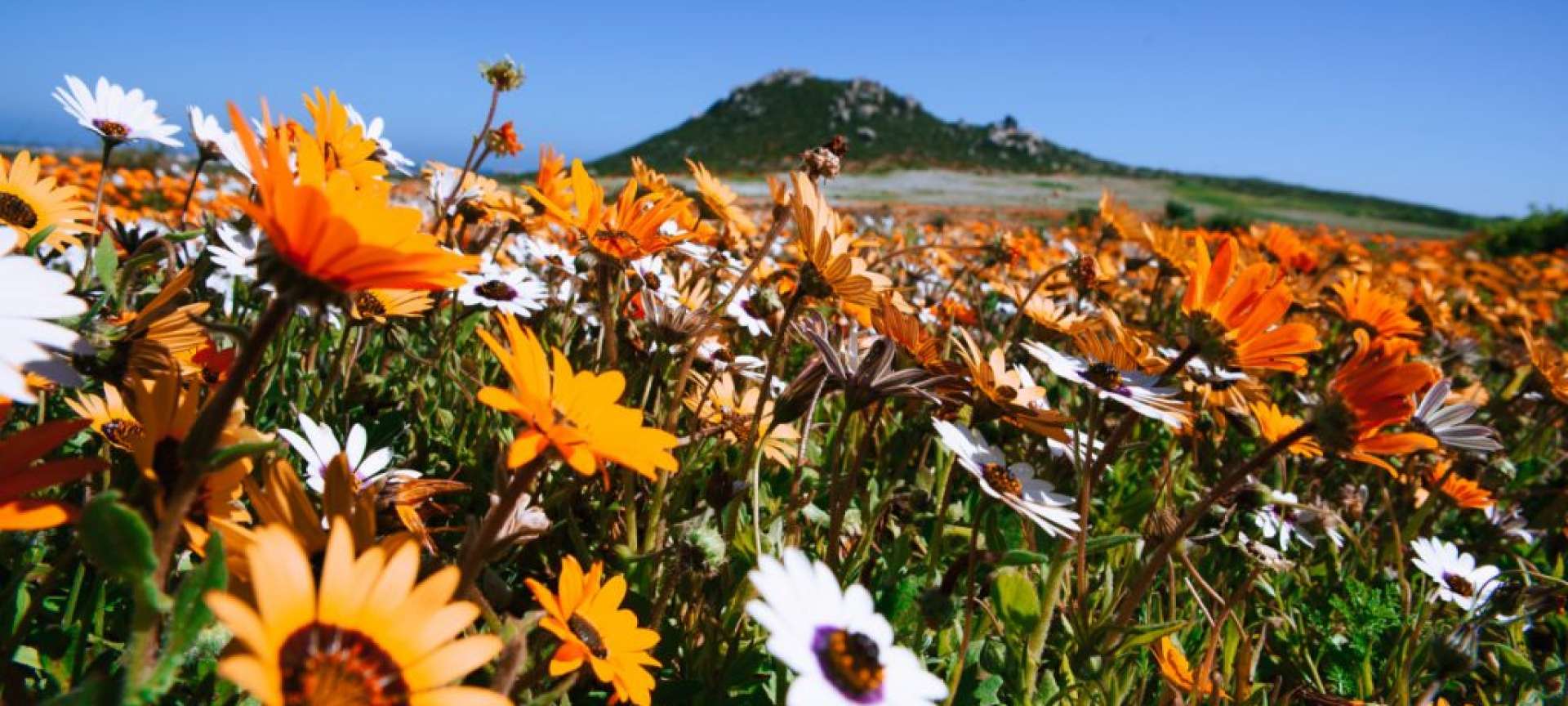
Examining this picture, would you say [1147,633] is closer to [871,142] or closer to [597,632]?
[597,632]

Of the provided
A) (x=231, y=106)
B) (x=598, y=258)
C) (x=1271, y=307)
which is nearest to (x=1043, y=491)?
(x=1271, y=307)

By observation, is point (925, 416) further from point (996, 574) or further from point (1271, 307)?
point (1271, 307)

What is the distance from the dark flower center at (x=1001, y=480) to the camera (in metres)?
1.12

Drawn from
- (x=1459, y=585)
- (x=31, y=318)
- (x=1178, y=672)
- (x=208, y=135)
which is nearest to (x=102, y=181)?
(x=208, y=135)

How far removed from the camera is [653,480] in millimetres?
1377

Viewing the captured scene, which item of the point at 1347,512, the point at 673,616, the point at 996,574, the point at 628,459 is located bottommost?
the point at 1347,512

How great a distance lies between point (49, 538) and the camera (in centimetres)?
100

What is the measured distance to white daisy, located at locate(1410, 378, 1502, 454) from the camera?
1.23 meters

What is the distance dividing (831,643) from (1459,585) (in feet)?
5.51

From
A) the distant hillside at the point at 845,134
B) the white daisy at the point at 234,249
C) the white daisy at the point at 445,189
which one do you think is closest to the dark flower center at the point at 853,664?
the white daisy at the point at 234,249

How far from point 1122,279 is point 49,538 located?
4.38m

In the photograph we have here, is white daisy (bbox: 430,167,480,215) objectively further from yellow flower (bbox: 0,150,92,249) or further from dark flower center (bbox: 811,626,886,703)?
dark flower center (bbox: 811,626,886,703)

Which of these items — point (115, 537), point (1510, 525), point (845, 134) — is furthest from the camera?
point (845, 134)

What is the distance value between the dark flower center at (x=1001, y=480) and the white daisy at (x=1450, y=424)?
642 mm
